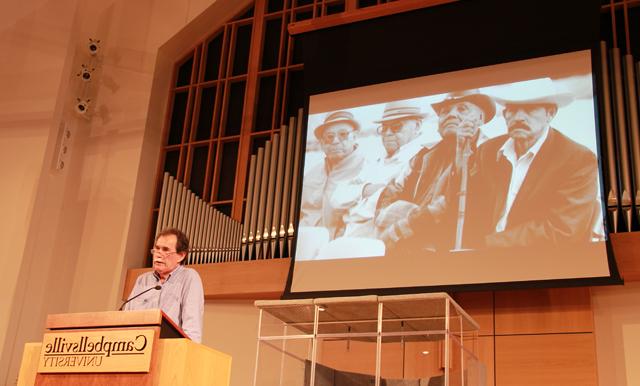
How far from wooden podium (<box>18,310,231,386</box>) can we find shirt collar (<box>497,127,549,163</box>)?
132 inches

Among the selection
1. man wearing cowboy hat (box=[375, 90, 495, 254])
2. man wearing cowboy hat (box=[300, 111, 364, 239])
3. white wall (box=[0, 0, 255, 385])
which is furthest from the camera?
white wall (box=[0, 0, 255, 385])

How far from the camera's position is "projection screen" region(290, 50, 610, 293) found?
5.28 metres

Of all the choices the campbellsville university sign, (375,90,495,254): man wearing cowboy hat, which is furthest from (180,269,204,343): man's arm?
(375,90,495,254): man wearing cowboy hat

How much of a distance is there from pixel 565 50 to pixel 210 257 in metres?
3.22

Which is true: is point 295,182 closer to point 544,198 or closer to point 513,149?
point 513,149

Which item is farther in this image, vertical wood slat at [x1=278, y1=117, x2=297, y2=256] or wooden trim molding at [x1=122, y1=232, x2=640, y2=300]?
vertical wood slat at [x1=278, y1=117, x2=297, y2=256]

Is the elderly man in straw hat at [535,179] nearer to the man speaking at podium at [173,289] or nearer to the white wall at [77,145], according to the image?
the man speaking at podium at [173,289]

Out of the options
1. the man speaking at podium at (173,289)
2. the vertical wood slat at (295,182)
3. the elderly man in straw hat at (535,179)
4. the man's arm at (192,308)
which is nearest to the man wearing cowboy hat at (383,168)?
the vertical wood slat at (295,182)

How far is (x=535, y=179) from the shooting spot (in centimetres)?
546

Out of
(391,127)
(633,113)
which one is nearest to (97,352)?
A: (391,127)

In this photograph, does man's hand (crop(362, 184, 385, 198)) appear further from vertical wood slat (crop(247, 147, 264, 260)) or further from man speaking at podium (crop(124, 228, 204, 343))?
man speaking at podium (crop(124, 228, 204, 343))

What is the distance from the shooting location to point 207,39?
7.89m

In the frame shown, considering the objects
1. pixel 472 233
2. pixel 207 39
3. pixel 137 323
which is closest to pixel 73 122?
pixel 207 39

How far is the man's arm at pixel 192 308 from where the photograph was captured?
3.20 meters
